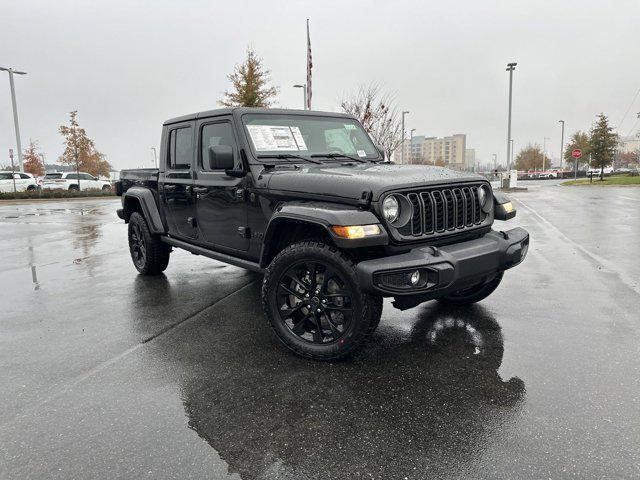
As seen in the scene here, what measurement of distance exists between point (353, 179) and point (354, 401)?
58.8 inches

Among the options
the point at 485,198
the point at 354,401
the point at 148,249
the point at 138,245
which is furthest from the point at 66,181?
the point at 354,401

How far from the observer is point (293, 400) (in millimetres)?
2955

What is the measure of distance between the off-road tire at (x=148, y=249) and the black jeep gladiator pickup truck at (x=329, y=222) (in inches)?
47.2

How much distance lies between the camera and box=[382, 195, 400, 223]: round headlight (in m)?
3.26

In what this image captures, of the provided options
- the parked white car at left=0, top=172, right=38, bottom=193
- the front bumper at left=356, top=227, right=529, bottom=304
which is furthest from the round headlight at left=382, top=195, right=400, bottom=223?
the parked white car at left=0, top=172, right=38, bottom=193

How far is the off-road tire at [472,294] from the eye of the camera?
14.7ft

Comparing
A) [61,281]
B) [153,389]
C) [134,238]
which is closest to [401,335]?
[153,389]

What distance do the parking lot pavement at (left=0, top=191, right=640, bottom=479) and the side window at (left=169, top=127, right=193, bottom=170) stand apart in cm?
150

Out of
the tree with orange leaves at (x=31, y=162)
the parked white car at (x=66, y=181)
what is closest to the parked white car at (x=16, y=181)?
the parked white car at (x=66, y=181)

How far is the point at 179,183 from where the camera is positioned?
17.0ft

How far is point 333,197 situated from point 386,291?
2.66 ft

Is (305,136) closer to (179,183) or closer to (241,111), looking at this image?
(241,111)

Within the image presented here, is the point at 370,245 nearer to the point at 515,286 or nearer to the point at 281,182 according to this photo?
the point at 281,182

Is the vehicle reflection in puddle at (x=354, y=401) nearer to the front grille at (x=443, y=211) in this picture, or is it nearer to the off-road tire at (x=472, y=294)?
the off-road tire at (x=472, y=294)
